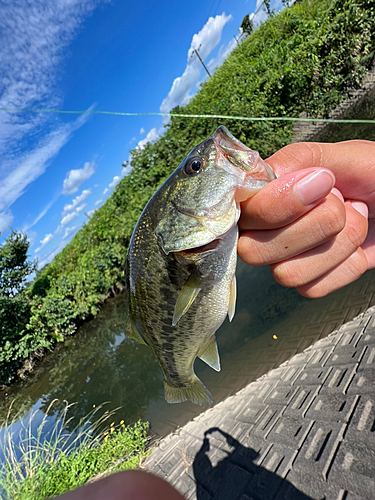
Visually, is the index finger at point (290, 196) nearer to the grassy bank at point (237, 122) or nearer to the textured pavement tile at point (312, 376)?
the textured pavement tile at point (312, 376)

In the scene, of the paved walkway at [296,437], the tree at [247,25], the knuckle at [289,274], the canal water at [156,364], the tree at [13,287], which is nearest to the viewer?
the knuckle at [289,274]

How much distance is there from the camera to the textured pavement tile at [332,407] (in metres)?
3.49

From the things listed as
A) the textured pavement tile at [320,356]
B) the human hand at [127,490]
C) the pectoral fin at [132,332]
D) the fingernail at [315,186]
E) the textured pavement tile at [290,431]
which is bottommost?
the textured pavement tile at [320,356]

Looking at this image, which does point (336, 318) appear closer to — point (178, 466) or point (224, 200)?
point (178, 466)

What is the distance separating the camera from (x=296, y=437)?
3.69 meters

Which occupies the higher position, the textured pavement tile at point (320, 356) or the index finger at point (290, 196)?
the index finger at point (290, 196)

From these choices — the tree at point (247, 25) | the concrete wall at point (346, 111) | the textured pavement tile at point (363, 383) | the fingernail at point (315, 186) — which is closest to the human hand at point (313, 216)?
the fingernail at point (315, 186)

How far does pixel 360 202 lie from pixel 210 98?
65.6 ft

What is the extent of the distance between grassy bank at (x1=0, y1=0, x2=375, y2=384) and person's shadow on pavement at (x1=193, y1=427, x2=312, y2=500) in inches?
471

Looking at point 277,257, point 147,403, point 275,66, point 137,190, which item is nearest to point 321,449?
point 277,257

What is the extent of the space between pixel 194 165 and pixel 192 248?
1.75 feet

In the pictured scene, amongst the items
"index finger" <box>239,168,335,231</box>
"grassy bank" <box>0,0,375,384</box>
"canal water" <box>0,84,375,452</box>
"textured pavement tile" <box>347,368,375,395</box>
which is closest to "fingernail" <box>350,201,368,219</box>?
"index finger" <box>239,168,335,231</box>

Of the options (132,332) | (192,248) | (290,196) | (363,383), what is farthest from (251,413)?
(290,196)

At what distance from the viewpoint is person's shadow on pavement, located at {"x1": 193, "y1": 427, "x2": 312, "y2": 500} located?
3268mm
